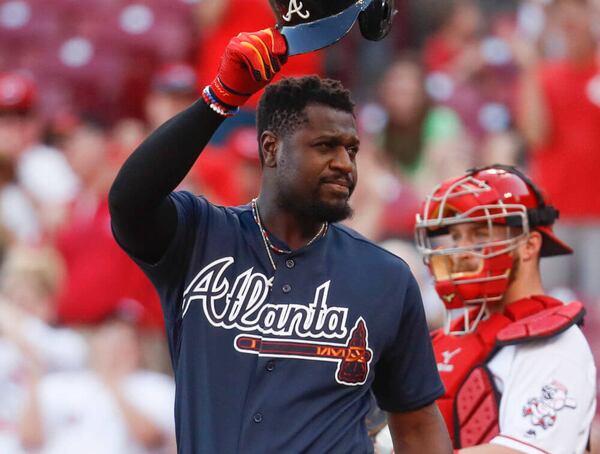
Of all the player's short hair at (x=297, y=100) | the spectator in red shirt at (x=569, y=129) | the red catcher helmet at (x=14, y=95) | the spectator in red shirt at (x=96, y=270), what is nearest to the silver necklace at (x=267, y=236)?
the player's short hair at (x=297, y=100)

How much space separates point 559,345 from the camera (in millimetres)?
3635

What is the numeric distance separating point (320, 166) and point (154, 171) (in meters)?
0.48

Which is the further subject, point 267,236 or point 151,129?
point 151,129

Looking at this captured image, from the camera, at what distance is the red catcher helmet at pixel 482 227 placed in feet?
12.9

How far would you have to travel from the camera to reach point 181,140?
2824 mm

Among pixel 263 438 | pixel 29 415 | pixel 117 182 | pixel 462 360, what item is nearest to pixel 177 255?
pixel 117 182

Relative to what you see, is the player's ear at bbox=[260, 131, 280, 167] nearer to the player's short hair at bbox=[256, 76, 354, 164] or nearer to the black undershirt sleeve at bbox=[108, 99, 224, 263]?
the player's short hair at bbox=[256, 76, 354, 164]

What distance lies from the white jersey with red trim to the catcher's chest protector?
47mm

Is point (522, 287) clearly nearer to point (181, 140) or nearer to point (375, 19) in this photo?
point (375, 19)

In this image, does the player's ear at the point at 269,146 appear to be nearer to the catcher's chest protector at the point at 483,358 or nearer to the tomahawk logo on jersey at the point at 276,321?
the tomahawk logo on jersey at the point at 276,321

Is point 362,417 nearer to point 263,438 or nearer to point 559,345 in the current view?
point 263,438

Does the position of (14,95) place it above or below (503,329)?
above

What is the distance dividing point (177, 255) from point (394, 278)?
62 cm

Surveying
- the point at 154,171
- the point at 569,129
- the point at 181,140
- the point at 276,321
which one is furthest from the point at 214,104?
the point at 569,129
